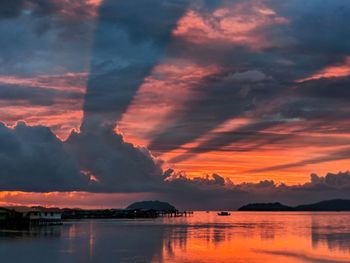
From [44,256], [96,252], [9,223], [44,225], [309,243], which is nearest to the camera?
[44,256]

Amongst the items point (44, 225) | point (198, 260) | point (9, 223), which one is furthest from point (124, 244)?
point (44, 225)

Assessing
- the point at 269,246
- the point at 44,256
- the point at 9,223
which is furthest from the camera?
the point at 9,223

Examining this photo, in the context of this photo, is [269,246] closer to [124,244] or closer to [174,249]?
[174,249]

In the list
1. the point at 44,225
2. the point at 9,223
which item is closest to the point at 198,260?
the point at 9,223

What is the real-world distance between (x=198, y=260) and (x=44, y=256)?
52.2 feet

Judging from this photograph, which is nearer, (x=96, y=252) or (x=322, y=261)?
(x=322, y=261)

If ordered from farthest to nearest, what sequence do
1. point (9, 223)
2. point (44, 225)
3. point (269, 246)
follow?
point (44, 225)
point (9, 223)
point (269, 246)

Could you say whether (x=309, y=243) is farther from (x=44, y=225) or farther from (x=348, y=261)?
(x=44, y=225)

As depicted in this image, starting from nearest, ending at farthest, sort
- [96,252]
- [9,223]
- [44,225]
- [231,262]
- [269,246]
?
1. [231,262]
2. [96,252]
3. [269,246]
4. [9,223]
5. [44,225]

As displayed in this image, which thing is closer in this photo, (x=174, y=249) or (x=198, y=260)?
(x=198, y=260)

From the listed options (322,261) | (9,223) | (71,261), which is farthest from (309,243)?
(9,223)

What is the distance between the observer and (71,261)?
5106 centimetres

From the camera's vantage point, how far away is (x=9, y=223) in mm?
110250

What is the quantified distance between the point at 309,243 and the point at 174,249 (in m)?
22.0
